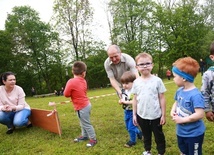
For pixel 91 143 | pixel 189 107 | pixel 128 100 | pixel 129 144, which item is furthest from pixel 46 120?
pixel 189 107

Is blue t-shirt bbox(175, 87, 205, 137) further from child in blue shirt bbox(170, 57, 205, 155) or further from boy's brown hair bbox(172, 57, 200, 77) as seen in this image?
boy's brown hair bbox(172, 57, 200, 77)

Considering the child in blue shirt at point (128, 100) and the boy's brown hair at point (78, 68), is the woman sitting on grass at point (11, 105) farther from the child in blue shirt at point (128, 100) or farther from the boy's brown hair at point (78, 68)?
the child in blue shirt at point (128, 100)

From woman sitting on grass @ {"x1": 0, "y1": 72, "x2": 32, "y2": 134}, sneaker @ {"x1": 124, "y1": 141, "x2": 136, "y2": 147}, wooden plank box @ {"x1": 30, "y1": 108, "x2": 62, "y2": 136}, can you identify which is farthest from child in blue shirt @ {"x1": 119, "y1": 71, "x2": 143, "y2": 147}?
woman sitting on grass @ {"x1": 0, "y1": 72, "x2": 32, "y2": 134}

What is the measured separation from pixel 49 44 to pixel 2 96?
27600mm

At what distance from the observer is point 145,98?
3.05 meters

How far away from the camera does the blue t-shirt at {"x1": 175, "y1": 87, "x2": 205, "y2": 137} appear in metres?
2.36

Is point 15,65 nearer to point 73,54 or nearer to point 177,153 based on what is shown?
point 73,54

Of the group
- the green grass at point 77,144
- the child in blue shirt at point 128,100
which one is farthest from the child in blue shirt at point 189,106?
the child in blue shirt at point 128,100

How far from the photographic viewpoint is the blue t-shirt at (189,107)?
236 centimetres

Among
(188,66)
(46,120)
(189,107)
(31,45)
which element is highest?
(31,45)

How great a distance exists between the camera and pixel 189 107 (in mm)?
2449

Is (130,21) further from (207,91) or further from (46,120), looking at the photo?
(207,91)

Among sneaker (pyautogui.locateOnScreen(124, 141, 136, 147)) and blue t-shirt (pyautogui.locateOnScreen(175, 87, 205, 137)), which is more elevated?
blue t-shirt (pyautogui.locateOnScreen(175, 87, 205, 137))

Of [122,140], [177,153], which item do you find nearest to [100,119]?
[122,140]
